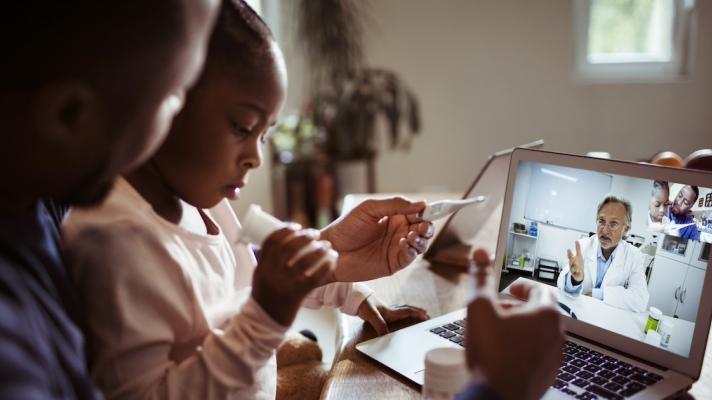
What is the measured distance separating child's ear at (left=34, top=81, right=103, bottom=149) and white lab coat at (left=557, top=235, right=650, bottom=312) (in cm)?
71

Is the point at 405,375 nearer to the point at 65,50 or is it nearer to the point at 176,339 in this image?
the point at 176,339

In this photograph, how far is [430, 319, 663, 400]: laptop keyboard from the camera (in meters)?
0.77

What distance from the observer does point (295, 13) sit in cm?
323

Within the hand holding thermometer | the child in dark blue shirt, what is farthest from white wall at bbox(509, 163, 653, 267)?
the child in dark blue shirt

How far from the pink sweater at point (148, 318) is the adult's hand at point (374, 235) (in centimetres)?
40

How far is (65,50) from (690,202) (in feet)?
2.49

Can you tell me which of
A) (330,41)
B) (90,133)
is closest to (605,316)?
(90,133)

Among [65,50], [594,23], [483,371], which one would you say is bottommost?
[483,371]

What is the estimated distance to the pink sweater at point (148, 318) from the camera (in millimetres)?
616

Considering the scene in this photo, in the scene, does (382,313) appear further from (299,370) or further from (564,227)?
(564,227)

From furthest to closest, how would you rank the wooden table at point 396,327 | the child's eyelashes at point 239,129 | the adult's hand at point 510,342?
1. the wooden table at point 396,327
2. the child's eyelashes at point 239,129
3. the adult's hand at point 510,342

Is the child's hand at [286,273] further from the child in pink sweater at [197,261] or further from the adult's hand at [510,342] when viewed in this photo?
the adult's hand at [510,342]

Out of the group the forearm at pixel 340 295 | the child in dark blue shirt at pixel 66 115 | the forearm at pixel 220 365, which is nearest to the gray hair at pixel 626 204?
the forearm at pixel 340 295

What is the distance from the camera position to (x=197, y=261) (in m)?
0.76
